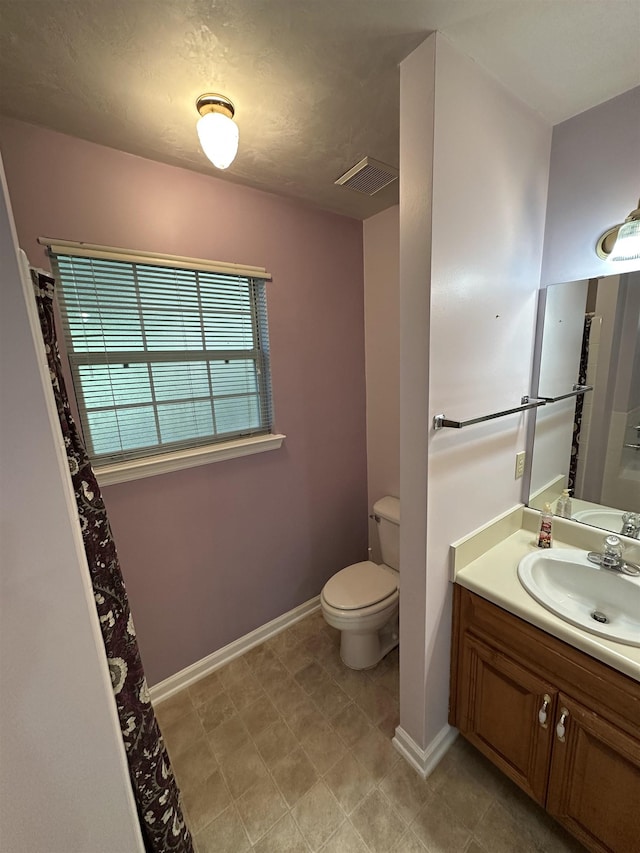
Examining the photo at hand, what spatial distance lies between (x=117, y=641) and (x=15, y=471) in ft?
1.98

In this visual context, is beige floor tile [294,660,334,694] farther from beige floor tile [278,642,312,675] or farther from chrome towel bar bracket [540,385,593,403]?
chrome towel bar bracket [540,385,593,403]

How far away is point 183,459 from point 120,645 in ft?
2.67

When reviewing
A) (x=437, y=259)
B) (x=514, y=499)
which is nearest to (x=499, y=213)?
(x=437, y=259)

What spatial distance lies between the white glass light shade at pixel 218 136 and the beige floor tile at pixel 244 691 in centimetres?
228

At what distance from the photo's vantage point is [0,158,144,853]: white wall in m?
0.55

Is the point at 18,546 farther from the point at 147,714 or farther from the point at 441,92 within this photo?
the point at 441,92

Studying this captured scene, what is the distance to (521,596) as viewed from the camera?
1.13 meters

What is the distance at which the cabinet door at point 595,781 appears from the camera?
910mm

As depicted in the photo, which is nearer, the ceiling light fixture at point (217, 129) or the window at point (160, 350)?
the ceiling light fixture at point (217, 129)

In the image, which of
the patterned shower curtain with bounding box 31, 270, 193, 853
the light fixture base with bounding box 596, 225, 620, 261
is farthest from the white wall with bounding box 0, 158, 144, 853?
the light fixture base with bounding box 596, 225, 620, 261

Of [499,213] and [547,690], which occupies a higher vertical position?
[499,213]

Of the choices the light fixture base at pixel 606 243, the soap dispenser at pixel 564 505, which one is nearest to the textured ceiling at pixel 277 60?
the light fixture base at pixel 606 243

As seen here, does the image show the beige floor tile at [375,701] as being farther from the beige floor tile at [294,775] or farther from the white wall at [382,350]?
the white wall at [382,350]

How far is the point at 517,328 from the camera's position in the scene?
4.48ft
